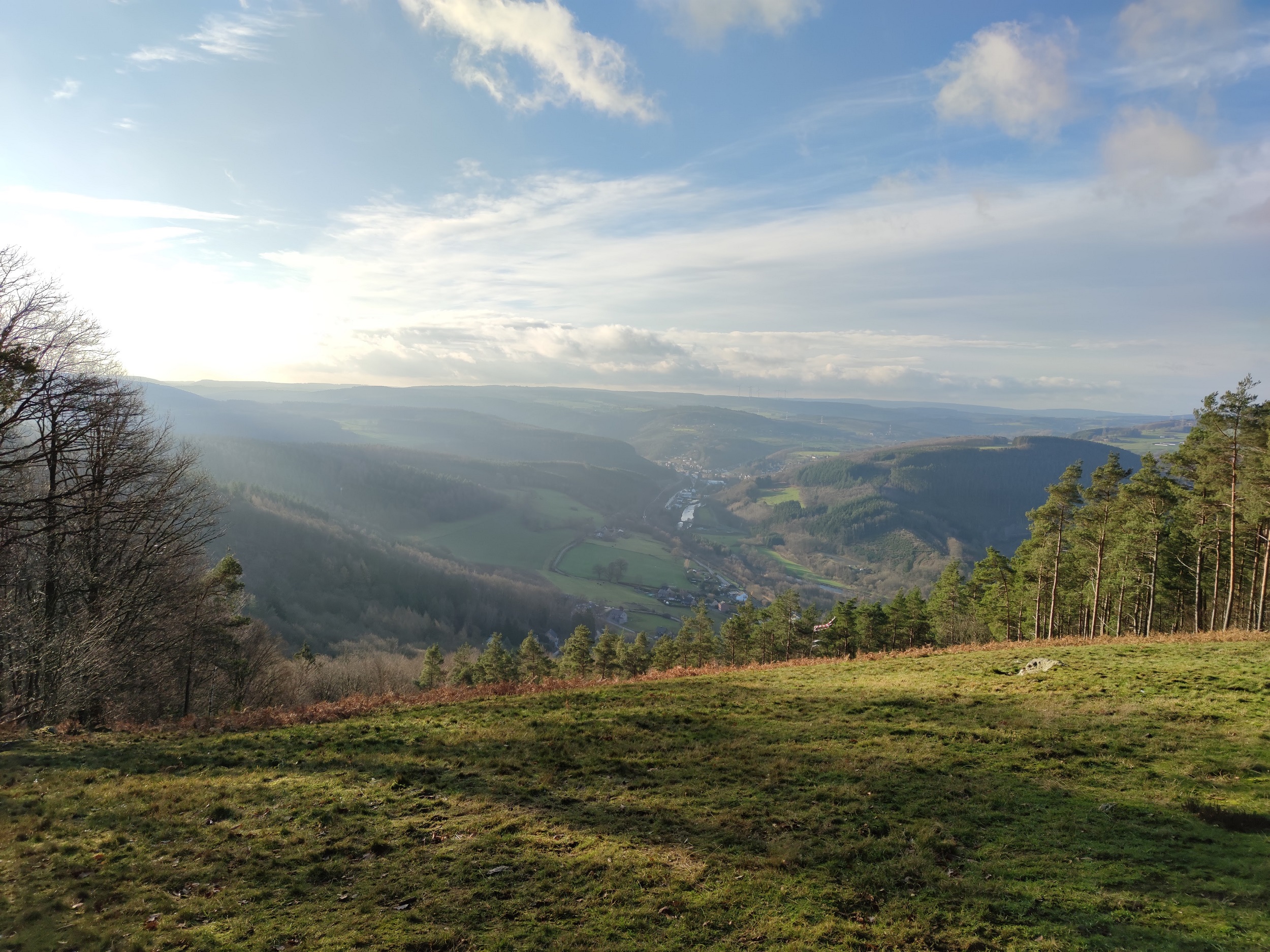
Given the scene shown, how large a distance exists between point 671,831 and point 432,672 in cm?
5321

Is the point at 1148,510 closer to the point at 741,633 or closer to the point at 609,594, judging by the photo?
the point at 741,633

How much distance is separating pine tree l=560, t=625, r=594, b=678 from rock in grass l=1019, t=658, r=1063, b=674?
36.1 meters

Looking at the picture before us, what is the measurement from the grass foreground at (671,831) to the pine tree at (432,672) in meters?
42.7

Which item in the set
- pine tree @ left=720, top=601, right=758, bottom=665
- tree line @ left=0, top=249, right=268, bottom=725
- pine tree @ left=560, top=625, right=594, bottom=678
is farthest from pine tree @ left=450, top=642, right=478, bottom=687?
tree line @ left=0, top=249, right=268, bottom=725

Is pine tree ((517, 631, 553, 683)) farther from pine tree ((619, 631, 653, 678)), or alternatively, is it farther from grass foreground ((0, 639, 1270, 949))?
grass foreground ((0, 639, 1270, 949))

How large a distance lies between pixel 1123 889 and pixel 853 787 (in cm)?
430

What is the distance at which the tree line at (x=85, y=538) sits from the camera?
14.5 metres

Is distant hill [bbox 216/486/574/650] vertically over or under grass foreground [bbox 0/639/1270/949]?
under

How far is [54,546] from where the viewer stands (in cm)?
1777

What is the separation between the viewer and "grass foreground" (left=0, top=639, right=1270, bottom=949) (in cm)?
711

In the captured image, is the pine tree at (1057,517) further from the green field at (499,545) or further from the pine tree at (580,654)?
the green field at (499,545)

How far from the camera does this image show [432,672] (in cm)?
5650

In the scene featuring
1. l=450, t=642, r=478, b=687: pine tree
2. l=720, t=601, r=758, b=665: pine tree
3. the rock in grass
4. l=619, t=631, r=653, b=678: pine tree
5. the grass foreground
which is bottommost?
l=450, t=642, r=478, b=687: pine tree

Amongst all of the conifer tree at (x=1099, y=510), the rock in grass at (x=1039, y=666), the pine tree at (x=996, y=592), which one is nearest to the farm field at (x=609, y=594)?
the pine tree at (x=996, y=592)
